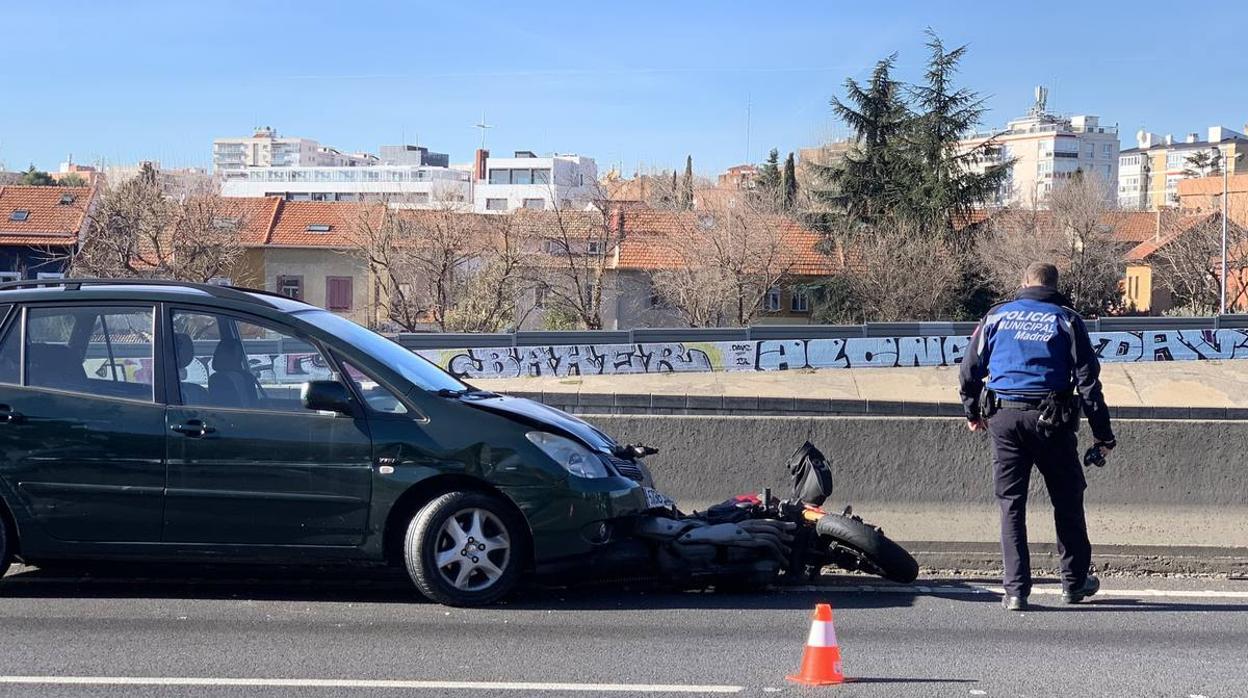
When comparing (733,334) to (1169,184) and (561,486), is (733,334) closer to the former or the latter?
(561,486)

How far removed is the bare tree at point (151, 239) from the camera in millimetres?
58500

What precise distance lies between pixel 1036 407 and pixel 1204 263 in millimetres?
64765

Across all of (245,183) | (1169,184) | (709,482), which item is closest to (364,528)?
(709,482)

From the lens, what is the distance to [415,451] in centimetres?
654

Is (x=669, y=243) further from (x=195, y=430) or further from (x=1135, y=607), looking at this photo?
(x=195, y=430)

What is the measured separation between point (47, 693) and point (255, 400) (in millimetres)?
1943

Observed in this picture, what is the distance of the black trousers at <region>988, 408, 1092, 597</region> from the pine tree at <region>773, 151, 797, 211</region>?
58.8 metres

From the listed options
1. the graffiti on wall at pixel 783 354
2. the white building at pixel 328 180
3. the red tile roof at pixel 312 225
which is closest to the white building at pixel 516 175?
the white building at pixel 328 180

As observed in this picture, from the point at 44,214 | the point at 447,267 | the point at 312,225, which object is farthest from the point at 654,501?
the point at 44,214

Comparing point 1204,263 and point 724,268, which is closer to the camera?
point 724,268

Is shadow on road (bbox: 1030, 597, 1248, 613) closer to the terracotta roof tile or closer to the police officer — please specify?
the police officer

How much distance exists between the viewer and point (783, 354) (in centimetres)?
4322

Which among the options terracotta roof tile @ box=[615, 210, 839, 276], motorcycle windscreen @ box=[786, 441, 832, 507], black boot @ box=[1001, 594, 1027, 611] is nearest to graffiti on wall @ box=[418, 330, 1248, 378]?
terracotta roof tile @ box=[615, 210, 839, 276]

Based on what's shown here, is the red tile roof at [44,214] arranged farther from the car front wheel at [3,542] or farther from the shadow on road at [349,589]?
the car front wheel at [3,542]
